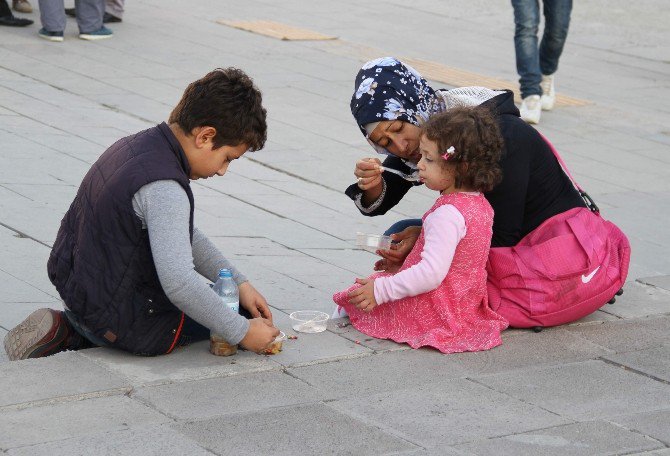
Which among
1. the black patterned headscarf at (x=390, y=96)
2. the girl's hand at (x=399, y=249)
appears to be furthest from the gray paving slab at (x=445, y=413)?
the black patterned headscarf at (x=390, y=96)

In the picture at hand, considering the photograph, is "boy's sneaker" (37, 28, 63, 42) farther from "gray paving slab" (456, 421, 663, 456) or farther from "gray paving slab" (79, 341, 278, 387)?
"gray paving slab" (456, 421, 663, 456)

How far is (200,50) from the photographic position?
32.6 feet

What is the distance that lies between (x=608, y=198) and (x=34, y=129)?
A: 3.43 meters

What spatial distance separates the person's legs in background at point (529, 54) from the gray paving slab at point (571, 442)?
17.3ft

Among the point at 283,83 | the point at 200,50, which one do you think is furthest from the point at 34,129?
the point at 200,50

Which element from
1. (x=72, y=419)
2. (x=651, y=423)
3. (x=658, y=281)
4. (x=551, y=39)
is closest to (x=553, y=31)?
(x=551, y=39)

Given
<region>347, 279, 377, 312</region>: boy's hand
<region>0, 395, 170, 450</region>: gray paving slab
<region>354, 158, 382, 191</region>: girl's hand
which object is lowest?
<region>347, 279, 377, 312</region>: boy's hand

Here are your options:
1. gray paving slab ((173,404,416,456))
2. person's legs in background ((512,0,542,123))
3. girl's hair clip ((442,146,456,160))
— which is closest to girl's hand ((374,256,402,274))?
girl's hair clip ((442,146,456,160))

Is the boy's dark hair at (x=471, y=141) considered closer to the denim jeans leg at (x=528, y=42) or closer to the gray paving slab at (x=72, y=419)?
the gray paving slab at (x=72, y=419)

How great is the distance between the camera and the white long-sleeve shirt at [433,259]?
154 inches

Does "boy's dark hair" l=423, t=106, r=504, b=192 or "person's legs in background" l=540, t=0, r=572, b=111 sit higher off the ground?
"boy's dark hair" l=423, t=106, r=504, b=192

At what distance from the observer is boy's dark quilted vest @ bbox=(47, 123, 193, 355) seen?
139 inches

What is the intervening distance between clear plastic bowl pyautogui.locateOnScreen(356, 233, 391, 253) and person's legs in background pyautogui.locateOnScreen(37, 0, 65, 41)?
6232mm

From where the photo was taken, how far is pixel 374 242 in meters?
4.26
